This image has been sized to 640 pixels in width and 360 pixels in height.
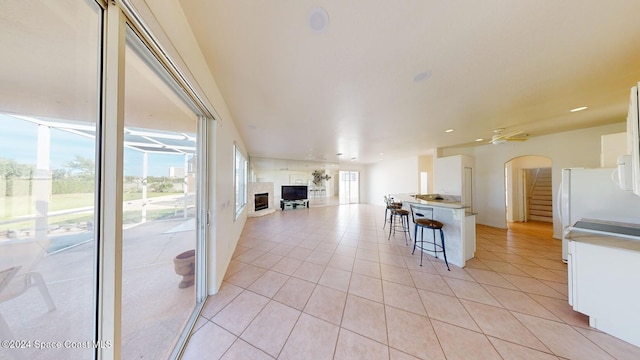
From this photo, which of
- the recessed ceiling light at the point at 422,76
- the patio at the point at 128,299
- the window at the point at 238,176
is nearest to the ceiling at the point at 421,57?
the recessed ceiling light at the point at 422,76

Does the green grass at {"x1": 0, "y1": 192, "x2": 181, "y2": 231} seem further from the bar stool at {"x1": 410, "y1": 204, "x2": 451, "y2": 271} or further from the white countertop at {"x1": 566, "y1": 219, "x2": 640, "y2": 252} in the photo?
the white countertop at {"x1": 566, "y1": 219, "x2": 640, "y2": 252}

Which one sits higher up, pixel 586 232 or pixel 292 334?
pixel 586 232

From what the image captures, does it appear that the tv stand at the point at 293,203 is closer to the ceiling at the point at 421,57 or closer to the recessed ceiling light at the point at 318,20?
the ceiling at the point at 421,57

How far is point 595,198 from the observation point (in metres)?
2.88

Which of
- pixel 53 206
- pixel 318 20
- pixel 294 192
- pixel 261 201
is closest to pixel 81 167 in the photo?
pixel 53 206

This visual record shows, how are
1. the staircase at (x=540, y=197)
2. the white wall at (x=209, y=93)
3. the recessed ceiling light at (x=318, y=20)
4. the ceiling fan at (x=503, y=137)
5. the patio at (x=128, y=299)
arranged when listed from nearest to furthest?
the patio at (x=128, y=299) → the white wall at (x=209, y=93) → the recessed ceiling light at (x=318, y=20) → the ceiling fan at (x=503, y=137) → the staircase at (x=540, y=197)

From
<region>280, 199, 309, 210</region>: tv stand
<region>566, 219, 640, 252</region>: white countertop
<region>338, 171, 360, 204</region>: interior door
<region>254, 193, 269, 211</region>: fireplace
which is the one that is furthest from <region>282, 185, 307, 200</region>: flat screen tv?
<region>566, 219, 640, 252</region>: white countertop

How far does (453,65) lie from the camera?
5.93 ft

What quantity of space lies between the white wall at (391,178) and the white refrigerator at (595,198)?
4.53m

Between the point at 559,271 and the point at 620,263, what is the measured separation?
1.70 metres

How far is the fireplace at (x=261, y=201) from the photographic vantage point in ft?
23.3

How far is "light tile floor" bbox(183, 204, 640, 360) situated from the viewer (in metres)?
1.51

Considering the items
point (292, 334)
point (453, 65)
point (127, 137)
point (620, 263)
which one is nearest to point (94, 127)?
point (127, 137)

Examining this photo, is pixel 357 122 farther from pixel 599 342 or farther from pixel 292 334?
pixel 599 342
